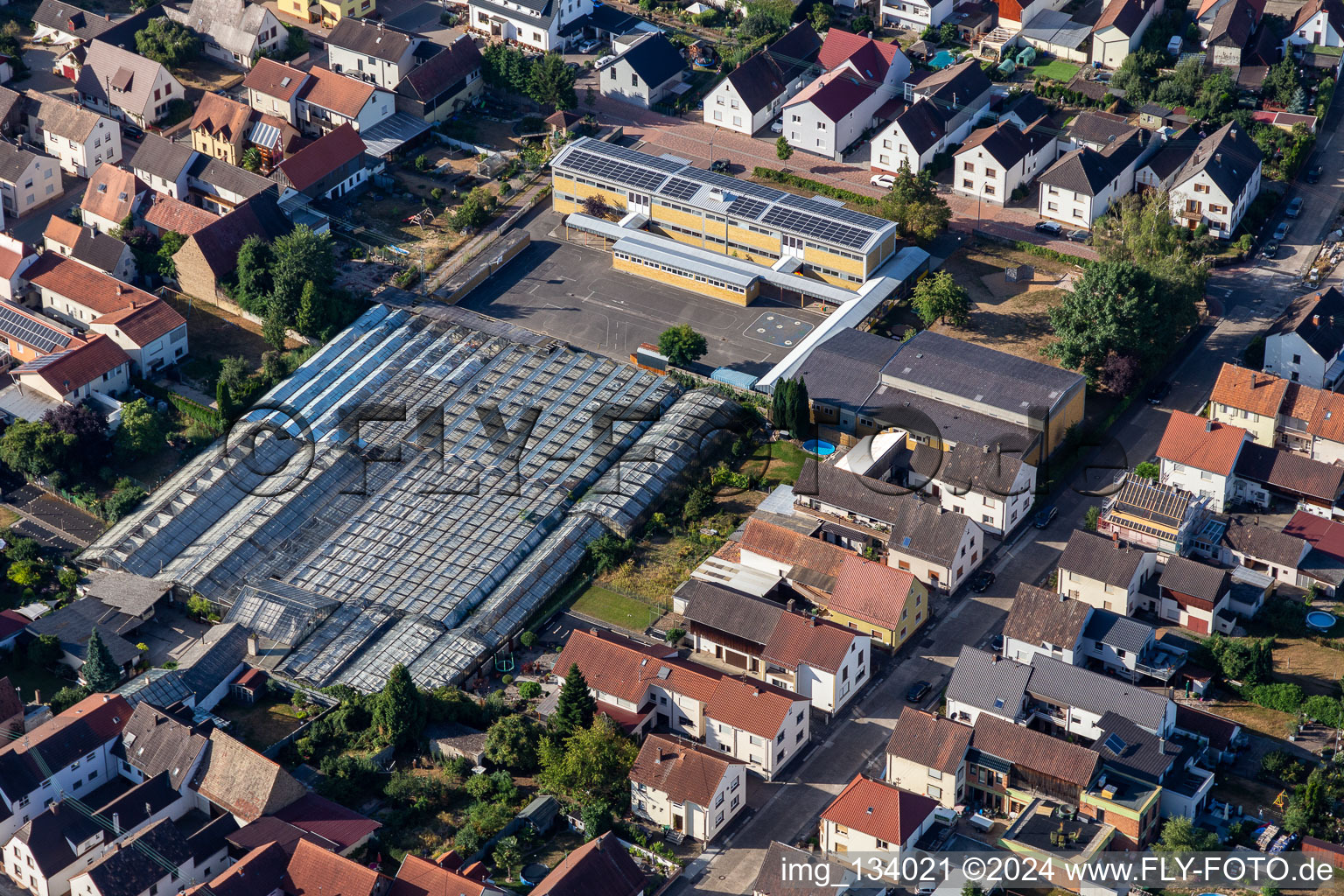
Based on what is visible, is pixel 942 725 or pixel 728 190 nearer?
pixel 942 725

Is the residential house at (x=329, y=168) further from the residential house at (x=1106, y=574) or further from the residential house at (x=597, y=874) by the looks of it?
the residential house at (x=597, y=874)

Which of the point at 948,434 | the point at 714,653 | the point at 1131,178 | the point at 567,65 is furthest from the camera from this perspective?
the point at 567,65

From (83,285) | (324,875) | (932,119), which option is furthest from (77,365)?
(932,119)

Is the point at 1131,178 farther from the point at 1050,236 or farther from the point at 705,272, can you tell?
the point at 705,272

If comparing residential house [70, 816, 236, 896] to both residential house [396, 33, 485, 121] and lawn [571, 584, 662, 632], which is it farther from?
residential house [396, 33, 485, 121]

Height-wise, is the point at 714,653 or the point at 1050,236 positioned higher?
the point at 1050,236

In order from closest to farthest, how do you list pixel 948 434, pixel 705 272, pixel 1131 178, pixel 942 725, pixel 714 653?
pixel 942 725, pixel 714 653, pixel 948 434, pixel 705 272, pixel 1131 178

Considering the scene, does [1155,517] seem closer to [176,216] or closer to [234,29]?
[176,216]

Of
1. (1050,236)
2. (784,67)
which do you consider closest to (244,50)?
(784,67)
